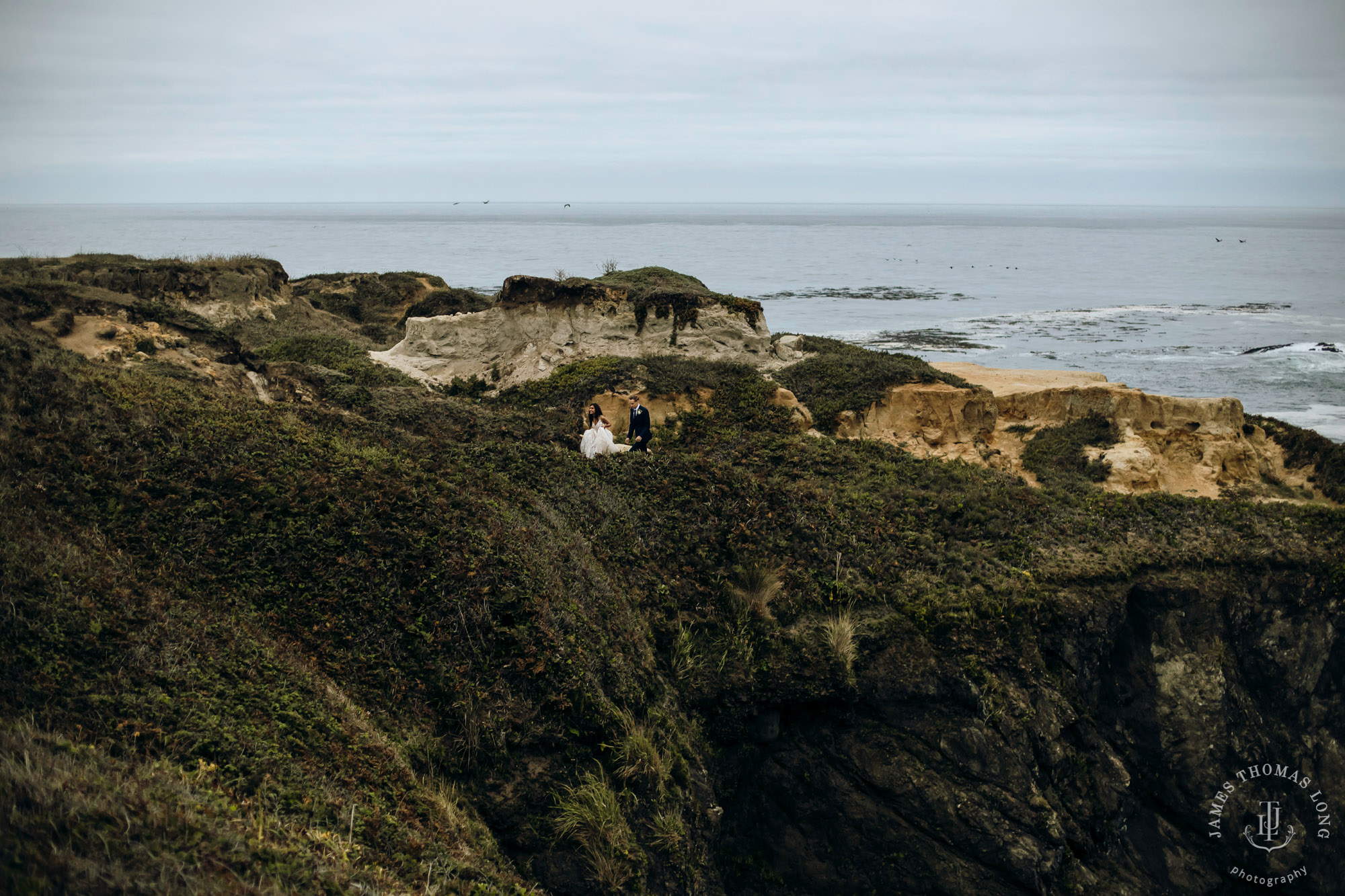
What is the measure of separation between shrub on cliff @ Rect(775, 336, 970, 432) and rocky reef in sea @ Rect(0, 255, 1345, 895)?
2.84 meters

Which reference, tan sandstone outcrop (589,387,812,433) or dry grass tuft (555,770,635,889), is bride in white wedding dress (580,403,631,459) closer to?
tan sandstone outcrop (589,387,812,433)

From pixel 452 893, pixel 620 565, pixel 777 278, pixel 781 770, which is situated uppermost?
pixel 777 278

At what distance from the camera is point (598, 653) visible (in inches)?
377

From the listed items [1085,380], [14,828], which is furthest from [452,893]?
[1085,380]

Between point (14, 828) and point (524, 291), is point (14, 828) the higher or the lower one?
the lower one

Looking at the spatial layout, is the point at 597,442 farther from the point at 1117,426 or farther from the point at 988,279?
the point at 988,279

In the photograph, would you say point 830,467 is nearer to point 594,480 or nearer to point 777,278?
point 594,480

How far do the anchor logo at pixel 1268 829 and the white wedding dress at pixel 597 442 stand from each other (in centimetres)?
1156

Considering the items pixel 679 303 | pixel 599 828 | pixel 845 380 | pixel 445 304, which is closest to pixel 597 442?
pixel 599 828

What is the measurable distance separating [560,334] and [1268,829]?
18.0m

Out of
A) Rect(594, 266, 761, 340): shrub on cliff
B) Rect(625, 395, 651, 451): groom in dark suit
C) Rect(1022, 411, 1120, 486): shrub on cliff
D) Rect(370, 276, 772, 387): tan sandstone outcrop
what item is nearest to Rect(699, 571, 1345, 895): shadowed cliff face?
Rect(1022, 411, 1120, 486): shrub on cliff

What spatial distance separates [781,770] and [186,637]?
24.5ft

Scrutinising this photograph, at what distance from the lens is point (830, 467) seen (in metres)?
16.7

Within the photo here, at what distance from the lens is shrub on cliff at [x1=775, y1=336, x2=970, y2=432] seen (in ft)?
66.7
